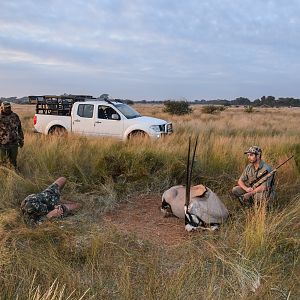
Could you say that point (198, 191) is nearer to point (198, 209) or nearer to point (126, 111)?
point (198, 209)

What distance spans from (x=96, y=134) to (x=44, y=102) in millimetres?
2512

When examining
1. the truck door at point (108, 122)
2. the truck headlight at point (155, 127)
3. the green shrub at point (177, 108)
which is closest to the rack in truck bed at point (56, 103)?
the truck door at point (108, 122)

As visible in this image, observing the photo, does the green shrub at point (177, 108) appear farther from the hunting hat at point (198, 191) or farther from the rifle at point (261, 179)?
the hunting hat at point (198, 191)

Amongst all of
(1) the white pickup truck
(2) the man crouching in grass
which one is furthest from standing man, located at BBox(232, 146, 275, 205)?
(1) the white pickup truck

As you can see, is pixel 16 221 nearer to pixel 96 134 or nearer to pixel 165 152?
pixel 165 152

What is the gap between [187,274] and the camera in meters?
4.02

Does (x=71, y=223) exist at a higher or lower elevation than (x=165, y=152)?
lower

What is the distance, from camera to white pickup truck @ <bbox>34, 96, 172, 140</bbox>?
13086 mm

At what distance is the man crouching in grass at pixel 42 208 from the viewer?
557cm

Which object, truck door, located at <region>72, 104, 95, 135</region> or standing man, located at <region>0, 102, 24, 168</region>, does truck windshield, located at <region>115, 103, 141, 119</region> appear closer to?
truck door, located at <region>72, 104, 95, 135</region>

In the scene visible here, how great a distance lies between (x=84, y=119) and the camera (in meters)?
13.8

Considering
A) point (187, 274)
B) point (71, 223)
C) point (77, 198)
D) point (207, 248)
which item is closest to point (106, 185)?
point (77, 198)

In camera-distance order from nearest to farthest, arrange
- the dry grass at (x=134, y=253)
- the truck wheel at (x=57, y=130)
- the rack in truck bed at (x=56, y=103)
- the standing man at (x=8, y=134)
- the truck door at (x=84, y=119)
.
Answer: the dry grass at (x=134, y=253) → the standing man at (x=8, y=134) → the truck door at (x=84, y=119) → the truck wheel at (x=57, y=130) → the rack in truck bed at (x=56, y=103)

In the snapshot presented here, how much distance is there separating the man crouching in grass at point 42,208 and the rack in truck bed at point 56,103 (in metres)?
8.54
